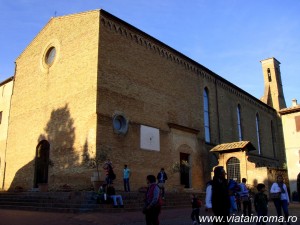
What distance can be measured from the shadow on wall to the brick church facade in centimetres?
6

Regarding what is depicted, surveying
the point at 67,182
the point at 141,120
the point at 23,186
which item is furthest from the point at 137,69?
the point at 23,186

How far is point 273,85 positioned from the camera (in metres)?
43.6

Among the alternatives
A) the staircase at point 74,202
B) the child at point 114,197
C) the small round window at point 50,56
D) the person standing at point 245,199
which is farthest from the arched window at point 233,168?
the small round window at point 50,56

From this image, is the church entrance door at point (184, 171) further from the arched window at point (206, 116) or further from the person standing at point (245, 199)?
the person standing at point (245, 199)

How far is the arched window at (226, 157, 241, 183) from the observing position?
21172 mm

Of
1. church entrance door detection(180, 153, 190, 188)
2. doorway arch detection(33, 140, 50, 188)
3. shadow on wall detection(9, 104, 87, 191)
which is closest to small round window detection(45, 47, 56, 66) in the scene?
shadow on wall detection(9, 104, 87, 191)

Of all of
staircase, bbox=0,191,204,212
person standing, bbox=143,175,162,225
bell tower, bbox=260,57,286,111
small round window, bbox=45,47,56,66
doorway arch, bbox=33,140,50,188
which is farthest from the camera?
bell tower, bbox=260,57,286,111

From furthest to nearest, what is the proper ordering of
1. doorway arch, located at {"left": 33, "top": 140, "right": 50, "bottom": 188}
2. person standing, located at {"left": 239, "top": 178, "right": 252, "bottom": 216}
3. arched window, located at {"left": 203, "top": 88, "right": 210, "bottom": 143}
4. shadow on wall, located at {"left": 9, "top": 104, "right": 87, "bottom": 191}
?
arched window, located at {"left": 203, "top": 88, "right": 210, "bottom": 143}, doorway arch, located at {"left": 33, "top": 140, "right": 50, "bottom": 188}, shadow on wall, located at {"left": 9, "top": 104, "right": 87, "bottom": 191}, person standing, located at {"left": 239, "top": 178, "right": 252, "bottom": 216}

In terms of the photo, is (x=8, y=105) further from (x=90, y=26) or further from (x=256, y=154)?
(x=256, y=154)

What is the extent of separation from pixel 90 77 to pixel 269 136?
26.1 metres

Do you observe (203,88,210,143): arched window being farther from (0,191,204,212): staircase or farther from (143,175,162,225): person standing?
(143,175,162,225): person standing

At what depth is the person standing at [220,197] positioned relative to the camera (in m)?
A: 5.60

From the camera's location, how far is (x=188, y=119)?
24.6m

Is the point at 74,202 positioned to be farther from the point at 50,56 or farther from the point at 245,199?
the point at 50,56
